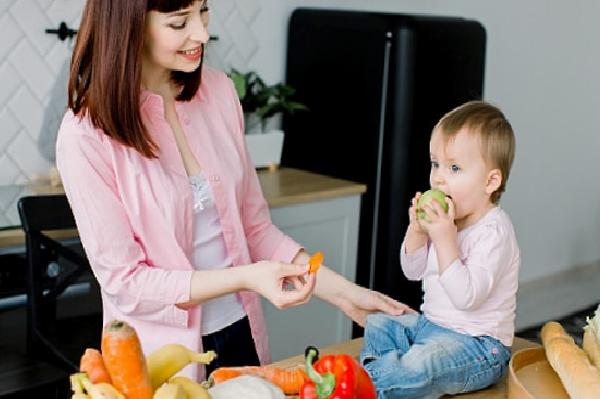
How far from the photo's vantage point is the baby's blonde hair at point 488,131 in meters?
1.50

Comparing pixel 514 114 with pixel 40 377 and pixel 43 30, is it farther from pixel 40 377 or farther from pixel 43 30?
pixel 40 377

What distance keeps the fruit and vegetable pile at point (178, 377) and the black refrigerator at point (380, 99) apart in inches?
76.1

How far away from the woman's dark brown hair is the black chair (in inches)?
29.1

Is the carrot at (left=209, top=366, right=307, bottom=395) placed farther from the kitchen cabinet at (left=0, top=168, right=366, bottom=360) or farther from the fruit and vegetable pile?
the kitchen cabinet at (left=0, top=168, right=366, bottom=360)

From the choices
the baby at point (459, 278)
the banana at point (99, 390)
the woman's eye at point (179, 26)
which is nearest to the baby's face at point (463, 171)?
the baby at point (459, 278)

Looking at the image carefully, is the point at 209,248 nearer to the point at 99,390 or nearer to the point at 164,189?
the point at 164,189

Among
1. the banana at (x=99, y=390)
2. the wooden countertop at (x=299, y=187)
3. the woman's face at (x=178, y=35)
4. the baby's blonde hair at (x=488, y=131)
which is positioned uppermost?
the woman's face at (x=178, y=35)

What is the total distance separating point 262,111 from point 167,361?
2.23m

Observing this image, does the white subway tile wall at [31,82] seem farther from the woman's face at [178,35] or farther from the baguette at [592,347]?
the baguette at [592,347]

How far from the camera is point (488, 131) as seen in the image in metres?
1.50

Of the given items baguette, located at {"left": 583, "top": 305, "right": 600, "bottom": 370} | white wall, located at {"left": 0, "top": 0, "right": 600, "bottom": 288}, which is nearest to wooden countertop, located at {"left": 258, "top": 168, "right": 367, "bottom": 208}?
white wall, located at {"left": 0, "top": 0, "right": 600, "bottom": 288}

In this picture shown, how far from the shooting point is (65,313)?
2.56 metres

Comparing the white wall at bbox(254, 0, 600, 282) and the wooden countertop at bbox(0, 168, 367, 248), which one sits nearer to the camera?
the wooden countertop at bbox(0, 168, 367, 248)

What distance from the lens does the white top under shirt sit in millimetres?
1736
